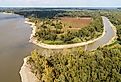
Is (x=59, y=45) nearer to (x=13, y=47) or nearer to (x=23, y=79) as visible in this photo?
(x=13, y=47)

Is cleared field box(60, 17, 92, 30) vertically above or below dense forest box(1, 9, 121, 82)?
below

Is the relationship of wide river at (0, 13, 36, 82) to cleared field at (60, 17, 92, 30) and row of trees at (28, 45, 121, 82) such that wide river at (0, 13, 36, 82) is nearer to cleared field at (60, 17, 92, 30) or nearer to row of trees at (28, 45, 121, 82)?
row of trees at (28, 45, 121, 82)

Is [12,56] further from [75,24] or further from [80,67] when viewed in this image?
[75,24]

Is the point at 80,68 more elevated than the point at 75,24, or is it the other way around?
the point at 80,68

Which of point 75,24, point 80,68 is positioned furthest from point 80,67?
point 75,24

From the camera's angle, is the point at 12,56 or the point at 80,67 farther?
the point at 12,56

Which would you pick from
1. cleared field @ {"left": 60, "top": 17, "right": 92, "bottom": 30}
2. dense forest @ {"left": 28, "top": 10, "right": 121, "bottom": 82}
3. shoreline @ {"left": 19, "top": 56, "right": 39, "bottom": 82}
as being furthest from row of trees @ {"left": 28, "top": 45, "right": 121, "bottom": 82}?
cleared field @ {"left": 60, "top": 17, "right": 92, "bottom": 30}

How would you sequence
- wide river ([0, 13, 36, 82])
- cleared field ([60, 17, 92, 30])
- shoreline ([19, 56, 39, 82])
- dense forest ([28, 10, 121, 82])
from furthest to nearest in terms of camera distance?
cleared field ([60, 17, 92, 30]), wide river ([0, 13, 36, 82]), shoreline ([19, 56, 39, 82]), dense forest ([28, 10, 121, 82])

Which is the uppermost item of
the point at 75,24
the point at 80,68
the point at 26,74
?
the point at 80,68

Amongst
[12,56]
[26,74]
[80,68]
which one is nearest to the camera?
[80,68]

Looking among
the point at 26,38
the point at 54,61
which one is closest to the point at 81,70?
the point at 54,61

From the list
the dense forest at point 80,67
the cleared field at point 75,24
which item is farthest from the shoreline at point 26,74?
the cleared field at point 75,24
